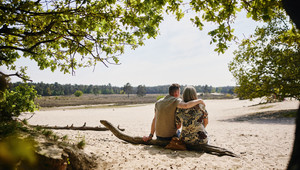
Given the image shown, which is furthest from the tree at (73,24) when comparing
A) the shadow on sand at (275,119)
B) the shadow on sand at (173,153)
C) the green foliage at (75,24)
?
the shadow on sand at (275,119)

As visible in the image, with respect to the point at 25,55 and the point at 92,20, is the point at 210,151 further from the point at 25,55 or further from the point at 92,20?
the point at 25,55

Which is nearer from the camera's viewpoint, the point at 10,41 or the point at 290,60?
the point at 10,41

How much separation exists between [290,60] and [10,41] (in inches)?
739

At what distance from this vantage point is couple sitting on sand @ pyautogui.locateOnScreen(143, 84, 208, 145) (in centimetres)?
530

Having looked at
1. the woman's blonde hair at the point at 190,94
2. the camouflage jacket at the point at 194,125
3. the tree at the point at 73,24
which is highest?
the tree at the point at 73,24

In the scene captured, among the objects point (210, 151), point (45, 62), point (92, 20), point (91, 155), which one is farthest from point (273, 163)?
point (45, 62)

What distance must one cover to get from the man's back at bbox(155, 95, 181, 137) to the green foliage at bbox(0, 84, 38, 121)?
509 cm

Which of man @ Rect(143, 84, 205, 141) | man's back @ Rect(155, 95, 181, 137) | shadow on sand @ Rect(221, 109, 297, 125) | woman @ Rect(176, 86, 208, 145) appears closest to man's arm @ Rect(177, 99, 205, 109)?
woman @ Rect(176, 86, 208, 145)

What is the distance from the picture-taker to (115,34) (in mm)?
6297

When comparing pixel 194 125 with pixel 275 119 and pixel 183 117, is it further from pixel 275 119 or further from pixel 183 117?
A: pixel 275 119

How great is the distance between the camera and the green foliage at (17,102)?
639 centimetres

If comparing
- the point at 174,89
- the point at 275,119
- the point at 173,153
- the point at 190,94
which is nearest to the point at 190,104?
the point at 190,94

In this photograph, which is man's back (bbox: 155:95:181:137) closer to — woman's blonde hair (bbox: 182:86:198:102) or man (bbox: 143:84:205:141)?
man (bbox: 143:84:205:141)

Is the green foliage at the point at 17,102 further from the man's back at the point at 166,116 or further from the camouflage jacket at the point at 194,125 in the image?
the camouflage jacket at the point at 194,125
